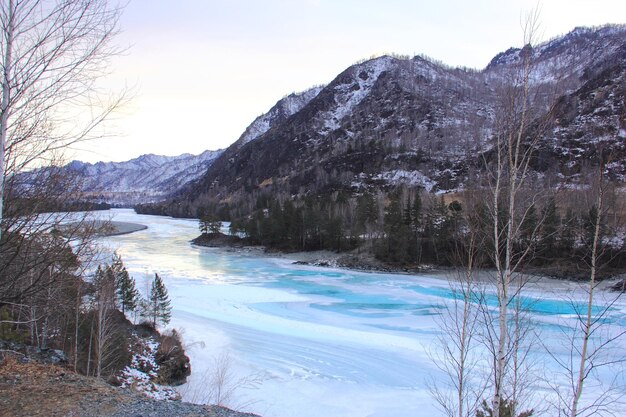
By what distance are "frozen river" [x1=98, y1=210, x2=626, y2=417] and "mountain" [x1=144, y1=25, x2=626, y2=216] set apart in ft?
105

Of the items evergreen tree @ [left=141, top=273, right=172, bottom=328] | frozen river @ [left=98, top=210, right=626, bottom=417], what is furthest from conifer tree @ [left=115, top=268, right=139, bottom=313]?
frozen river @ [left=98, top=210, right=626, bottom=417]

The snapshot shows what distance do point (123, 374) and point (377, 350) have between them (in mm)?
11179

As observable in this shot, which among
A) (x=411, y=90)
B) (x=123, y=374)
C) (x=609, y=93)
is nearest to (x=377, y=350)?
(x=123, y=374)

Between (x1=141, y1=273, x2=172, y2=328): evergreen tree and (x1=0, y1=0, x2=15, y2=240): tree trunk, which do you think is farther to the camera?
(x1=141, y1=273, x2=172, y2=328): evergreen tree

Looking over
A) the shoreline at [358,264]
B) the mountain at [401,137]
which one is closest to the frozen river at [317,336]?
the shoreline at [358,264]

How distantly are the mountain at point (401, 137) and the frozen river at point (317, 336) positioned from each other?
31888 millimetres

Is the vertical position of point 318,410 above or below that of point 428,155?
below

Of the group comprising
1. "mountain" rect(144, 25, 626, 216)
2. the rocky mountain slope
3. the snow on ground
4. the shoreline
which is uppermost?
"mountain" rect(144, 25, 626, 216)

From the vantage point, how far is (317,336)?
21.2 meters

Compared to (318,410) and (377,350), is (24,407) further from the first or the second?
(377,350)

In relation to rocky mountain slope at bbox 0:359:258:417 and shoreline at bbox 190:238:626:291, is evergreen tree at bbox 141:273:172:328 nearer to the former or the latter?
rocky mountain slope at bbox 0:359:258:417

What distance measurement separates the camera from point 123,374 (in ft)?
48.6

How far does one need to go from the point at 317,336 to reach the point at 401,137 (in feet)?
428

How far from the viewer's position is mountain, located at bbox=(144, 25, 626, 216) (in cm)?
9056
